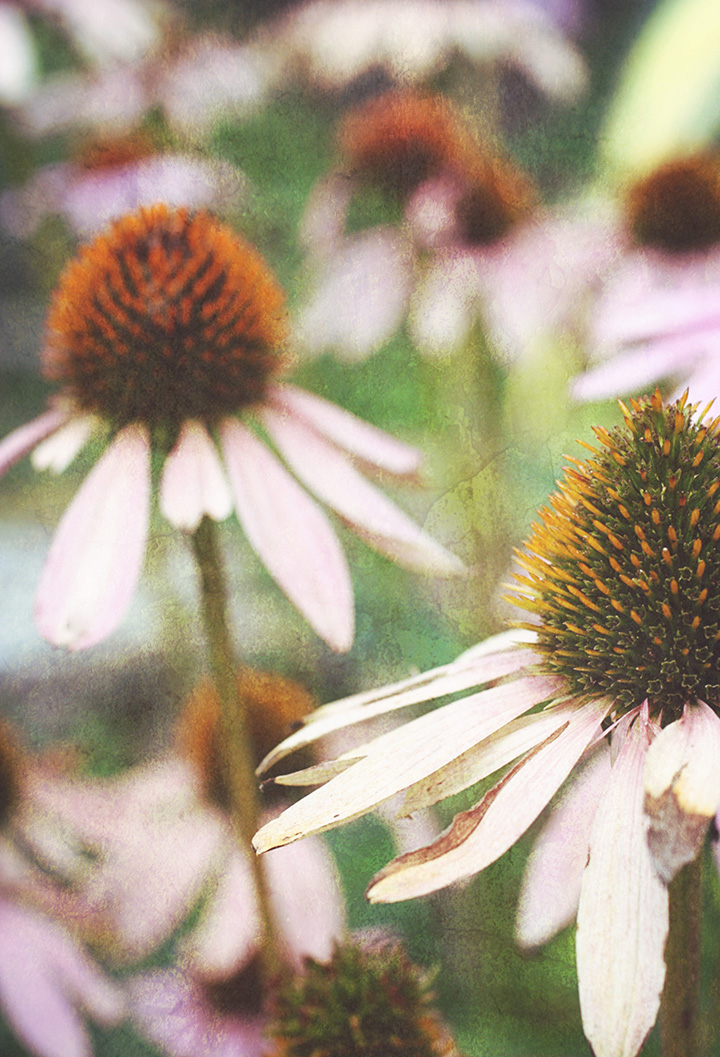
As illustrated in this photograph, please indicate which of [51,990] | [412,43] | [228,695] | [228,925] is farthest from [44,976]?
[412,43]

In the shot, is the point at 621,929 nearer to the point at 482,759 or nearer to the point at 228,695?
the point at 482,759

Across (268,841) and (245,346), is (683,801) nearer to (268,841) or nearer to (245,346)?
(268,841)

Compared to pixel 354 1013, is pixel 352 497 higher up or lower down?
higher up

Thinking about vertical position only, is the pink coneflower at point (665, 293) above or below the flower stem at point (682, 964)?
above

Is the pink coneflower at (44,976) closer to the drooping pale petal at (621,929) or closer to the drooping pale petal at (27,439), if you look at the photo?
the drooping pale petal at (27,439)

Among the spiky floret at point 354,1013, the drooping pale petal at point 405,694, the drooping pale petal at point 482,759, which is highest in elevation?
the drooping pale petal at point 405,694

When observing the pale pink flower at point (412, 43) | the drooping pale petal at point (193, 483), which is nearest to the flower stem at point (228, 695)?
the drooping pale petal at point (193, 483)

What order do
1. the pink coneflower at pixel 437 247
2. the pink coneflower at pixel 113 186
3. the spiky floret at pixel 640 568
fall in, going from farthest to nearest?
the pink coneflower at pixel 437 247, the pink coneflower at pixel 113 186, the spiky floret at pixel 640 568

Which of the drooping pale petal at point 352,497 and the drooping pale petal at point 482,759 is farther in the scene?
the drooping pale petal at point 352,497
